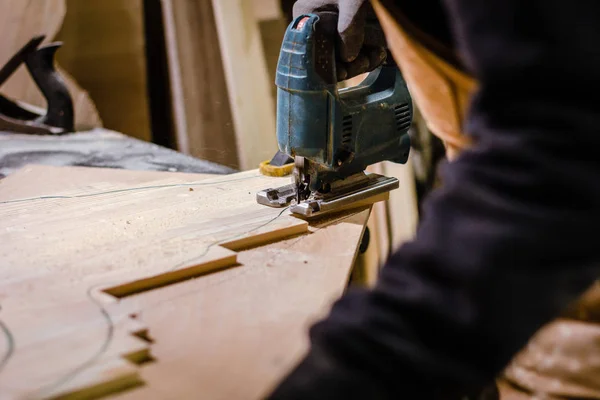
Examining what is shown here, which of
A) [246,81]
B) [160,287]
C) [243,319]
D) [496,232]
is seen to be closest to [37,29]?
[246,81]

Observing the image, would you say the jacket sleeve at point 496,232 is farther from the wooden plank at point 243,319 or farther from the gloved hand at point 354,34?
the gloved hand at point 354,34

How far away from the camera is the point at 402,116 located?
191cm

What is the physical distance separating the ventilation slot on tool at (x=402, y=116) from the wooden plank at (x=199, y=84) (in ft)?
4.00

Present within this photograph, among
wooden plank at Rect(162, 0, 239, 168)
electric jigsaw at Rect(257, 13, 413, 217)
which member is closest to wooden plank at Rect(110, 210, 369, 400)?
electric jigsaw at Rect(257, 13, 413, 217)

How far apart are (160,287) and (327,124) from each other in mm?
655

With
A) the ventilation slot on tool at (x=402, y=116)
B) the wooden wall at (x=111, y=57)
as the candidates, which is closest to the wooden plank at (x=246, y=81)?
the wooden wall at (x=111, y=57)

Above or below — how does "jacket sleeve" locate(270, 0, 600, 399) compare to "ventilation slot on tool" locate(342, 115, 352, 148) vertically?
above

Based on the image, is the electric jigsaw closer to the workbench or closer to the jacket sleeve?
the workbench

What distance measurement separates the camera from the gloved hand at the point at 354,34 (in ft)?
5.17

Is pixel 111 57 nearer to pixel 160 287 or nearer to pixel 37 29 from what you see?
pixel 37 29

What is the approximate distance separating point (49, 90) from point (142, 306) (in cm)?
226

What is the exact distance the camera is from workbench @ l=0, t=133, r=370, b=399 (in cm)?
95

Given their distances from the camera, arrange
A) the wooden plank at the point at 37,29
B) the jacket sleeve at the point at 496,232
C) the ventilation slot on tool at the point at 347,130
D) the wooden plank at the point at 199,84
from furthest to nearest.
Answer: the wooden plank at the point at 37,29, the wooden plank at the point at 199,84, the ventilation slot on tool at the point at 347,130, the jacket sleeve at the point at 496,232

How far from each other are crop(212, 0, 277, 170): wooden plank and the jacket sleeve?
7.46ft
